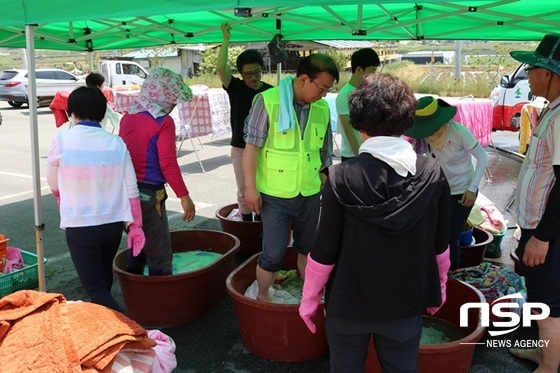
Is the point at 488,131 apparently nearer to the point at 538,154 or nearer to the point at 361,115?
the point at 538,154

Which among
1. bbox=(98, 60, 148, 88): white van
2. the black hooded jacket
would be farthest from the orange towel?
bbox=(98, 60, 148, 88): white van

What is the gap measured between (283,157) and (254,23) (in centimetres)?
264

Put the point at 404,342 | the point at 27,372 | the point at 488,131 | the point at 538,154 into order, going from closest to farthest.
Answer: the point at 404,342 → the point at 27,372 → the point at 538,154 → the point at 488,131

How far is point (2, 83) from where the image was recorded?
17750mm

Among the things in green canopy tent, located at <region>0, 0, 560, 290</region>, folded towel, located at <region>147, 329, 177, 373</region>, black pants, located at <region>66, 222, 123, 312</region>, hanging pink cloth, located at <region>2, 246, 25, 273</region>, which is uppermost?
green canopy tent, located at <region>0, 0, 560, 290</region>

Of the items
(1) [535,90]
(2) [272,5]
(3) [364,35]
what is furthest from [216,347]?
(3) [364,35]

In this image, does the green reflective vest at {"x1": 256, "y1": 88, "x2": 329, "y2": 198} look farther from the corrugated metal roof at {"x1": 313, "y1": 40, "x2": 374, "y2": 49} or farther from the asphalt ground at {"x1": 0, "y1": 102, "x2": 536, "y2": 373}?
the corrugated metal roof at {"x1": 313, "y1": 40, "x2": 374, "y2": 49}

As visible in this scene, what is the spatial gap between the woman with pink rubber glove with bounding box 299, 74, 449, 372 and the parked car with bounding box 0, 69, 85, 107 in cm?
1828

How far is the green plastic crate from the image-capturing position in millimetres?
3498

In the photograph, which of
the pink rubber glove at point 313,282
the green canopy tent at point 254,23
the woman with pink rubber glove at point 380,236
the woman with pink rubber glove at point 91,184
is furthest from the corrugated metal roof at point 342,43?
the pink rubber glove at point 313,282

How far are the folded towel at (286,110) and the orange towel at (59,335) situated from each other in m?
1.28

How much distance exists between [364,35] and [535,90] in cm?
253

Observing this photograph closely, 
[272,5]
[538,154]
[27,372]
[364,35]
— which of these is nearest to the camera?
[27,372]

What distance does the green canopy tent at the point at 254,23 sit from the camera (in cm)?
278
